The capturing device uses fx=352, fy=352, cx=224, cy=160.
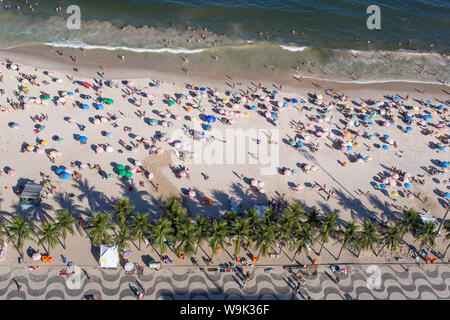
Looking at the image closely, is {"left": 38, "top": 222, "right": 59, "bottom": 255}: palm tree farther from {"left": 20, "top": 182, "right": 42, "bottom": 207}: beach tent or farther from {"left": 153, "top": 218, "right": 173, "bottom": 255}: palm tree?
{"left": 153, "top": 218, "right": 173, "bottom": 255}: palm tree

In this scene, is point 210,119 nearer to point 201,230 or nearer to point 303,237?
point 201,230

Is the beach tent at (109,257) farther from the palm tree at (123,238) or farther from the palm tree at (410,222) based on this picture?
the palm tree at (410,222)

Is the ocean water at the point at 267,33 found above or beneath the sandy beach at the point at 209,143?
above

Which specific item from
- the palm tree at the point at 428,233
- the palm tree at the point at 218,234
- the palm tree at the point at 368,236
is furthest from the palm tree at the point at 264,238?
the palm tree at the point at 428,233

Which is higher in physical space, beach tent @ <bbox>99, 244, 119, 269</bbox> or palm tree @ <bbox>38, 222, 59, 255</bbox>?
palm tree @ <bbox>38, 222, 59, 255</bbox>

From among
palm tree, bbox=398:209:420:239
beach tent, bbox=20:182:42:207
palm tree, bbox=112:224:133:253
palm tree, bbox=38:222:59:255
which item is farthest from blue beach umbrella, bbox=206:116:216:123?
palm tree, bbox=398:209:420:239
